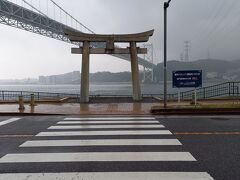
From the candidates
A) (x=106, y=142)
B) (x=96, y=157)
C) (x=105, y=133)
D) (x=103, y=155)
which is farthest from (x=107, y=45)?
(x=96, y=157)

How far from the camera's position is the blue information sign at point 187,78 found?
16625mm

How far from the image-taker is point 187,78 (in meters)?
16.8

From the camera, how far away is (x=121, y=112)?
15.4m

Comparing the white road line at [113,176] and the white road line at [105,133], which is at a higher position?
the white road line at [105,133]

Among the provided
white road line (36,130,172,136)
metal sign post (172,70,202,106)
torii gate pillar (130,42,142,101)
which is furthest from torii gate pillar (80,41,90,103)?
white road line (36,130,172,136)

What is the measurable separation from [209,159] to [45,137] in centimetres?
490

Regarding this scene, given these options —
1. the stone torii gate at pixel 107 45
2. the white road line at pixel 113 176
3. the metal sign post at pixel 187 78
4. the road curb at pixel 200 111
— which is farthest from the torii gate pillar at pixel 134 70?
the white road line at pixel 113 176

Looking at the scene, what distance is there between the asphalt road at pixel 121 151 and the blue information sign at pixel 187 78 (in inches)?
206

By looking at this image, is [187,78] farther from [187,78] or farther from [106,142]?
[106,142]

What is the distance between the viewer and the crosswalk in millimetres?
5633

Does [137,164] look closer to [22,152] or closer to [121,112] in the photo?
[22,152]

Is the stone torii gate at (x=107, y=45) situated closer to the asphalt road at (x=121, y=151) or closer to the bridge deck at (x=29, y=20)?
the asphalt road at (x=121, y=151)

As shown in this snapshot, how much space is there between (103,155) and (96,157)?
21 centimetres

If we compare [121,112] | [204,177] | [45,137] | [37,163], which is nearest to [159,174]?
[204,177]
